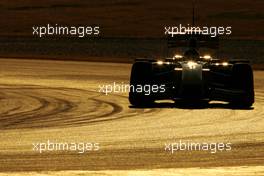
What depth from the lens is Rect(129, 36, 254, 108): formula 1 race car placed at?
633 inches

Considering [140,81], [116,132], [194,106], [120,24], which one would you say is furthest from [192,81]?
[120,24]

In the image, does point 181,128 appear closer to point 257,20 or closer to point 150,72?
point 150,72

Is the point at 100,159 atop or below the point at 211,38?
below

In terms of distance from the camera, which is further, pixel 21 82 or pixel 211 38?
pixel 21 82

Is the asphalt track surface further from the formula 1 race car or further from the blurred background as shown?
the blurred background

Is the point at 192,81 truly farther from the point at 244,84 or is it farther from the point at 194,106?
the point at 244,84

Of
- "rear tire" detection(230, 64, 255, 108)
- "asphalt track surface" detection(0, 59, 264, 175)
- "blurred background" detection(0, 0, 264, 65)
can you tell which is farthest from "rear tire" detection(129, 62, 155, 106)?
"blurred background" detection(0, 0, 264, 65)

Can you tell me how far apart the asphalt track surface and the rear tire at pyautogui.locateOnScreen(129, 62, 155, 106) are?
232 millimetres

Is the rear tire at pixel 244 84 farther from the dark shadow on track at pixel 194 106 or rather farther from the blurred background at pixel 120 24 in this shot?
the blurred background at pixel 120 24

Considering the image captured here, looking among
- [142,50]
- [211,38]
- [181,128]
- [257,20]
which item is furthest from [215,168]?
[257,20]

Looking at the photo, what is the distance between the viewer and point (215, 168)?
1026 centimetres

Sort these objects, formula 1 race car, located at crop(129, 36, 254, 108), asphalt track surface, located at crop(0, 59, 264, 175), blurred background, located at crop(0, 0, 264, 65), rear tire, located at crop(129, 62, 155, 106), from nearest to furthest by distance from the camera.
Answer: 1. asphalt track surface, located at crop(0, 59, 264, 175)
2. formula 1 race car, located at crop(129, 36, 254, 108)
3. rear tire, located at crop(129, 62, 155, 106)
4. blurred background, located at crop(0, 0, 264, 65)

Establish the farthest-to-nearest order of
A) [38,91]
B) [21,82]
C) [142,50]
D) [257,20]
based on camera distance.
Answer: [257,20] < [142,50] < [21,82] < [38,91]

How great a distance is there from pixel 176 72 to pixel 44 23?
146ft
